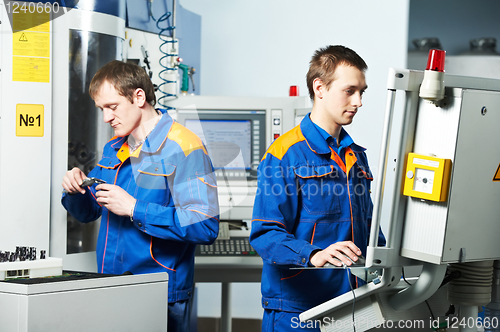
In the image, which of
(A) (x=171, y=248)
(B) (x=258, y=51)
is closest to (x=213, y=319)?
(B) (x=258, y=51)

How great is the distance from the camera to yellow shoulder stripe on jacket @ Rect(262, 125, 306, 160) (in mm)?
1304

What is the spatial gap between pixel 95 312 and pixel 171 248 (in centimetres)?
38

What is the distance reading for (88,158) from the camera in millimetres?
1798

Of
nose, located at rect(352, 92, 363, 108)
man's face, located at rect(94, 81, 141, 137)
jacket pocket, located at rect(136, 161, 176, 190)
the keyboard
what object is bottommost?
the keyboard

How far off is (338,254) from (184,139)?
617mm

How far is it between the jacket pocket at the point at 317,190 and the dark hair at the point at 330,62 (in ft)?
0.80

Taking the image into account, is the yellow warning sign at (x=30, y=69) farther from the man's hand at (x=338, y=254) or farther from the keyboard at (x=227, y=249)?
the man's hand at (x=338, y=254)

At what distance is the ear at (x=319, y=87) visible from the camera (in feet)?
4.41

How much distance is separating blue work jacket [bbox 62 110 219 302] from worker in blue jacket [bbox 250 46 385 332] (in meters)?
0.18

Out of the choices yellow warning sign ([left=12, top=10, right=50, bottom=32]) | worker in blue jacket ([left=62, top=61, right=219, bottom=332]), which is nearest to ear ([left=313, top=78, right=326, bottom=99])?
worker in blue jacket ([left=62, top=61, right=219, bottom=332])

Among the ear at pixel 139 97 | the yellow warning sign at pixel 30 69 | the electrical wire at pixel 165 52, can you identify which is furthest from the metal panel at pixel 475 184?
the electrical wire at pixel 165 52

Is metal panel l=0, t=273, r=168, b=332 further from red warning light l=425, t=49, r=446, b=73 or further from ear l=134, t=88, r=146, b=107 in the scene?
red warning light l=425, t=49, r=446, b=73

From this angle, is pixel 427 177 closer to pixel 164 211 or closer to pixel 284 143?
pixel 284 143

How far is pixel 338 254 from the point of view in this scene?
992 mm
